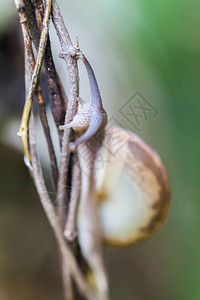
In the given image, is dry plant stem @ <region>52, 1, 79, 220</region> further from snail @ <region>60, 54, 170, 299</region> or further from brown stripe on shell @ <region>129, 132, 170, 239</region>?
brown stripe on shell @ <region>129, 132, 170, 239</region>

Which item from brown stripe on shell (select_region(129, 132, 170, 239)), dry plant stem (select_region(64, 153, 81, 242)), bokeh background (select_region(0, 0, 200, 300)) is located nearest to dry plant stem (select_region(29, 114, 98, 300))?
dry plant stem (select_region(64, 153, 81, 242))

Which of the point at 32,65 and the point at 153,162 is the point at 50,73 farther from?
the point at 153,162

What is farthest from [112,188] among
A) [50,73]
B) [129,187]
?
[50,73]

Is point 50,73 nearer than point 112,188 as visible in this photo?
Yes

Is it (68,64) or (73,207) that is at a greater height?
(68,64)

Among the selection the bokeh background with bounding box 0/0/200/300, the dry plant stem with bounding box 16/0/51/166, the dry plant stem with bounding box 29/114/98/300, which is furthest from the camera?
the bokeh background with bounding box 0/0/200/300

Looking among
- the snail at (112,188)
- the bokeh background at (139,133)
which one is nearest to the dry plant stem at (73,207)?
the snail at (112,188)
